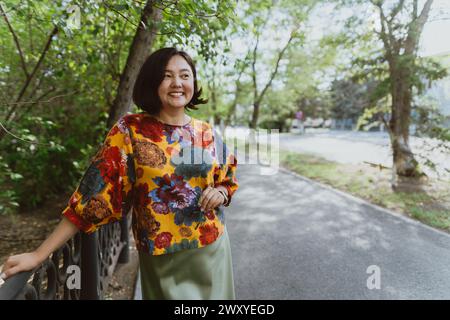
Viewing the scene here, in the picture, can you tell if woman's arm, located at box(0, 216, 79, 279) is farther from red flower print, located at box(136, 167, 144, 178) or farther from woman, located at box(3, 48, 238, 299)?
red flower print, located at box(136, 167, 144, 178)

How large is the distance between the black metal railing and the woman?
0.77 ft

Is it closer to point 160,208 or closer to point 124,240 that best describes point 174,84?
point 160,208

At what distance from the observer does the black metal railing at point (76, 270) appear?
99 centimetres

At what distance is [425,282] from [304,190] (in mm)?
4965

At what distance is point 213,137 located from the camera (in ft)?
4.63

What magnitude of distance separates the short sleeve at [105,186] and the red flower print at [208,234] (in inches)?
13.9

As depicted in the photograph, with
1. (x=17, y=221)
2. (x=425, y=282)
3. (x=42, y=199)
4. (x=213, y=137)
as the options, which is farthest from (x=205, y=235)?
(x=42, y=199)

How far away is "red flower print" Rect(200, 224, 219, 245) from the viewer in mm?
1267

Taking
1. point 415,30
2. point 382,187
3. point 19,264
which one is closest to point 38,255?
point 19,264

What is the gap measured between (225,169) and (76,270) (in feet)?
4.07

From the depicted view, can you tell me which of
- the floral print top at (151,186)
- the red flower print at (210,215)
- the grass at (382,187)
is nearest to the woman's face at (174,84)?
the floral print top at (151,186)

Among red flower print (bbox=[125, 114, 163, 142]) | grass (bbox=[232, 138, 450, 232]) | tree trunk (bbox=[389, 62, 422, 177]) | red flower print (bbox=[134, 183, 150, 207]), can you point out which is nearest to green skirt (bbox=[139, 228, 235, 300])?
red flower print (bbox=[134, 183, 150, 207])

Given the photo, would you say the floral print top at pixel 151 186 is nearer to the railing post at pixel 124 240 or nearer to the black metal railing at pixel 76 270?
the black metal railing at pixel 76 270
